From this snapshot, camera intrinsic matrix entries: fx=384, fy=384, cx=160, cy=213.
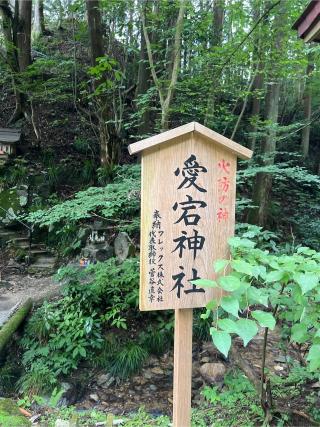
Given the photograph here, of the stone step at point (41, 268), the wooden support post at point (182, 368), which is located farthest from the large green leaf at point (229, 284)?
the stone step at point (41, 268)

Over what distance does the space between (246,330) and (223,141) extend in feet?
3.82

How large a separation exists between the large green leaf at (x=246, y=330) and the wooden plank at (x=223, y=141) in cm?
110

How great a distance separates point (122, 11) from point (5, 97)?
4668 millimetres

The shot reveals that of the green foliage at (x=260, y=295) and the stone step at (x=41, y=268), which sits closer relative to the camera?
the green foliage at (x=260, y=295)

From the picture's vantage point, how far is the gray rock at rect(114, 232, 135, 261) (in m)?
6.57

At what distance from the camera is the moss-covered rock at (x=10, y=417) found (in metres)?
3.03

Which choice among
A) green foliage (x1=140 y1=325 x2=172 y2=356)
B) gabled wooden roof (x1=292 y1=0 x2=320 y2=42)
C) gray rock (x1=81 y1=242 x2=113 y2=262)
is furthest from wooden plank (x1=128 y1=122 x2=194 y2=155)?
gray rock (x1=81 y1=242 x2=113 y2=262)

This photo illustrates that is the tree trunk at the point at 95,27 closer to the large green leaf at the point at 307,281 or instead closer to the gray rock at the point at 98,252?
the gray rock at the point at 98,252

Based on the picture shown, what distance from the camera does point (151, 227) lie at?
234 cm

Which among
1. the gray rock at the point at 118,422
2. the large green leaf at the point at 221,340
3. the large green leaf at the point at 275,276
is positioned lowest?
the gray rock at the point at 118,422

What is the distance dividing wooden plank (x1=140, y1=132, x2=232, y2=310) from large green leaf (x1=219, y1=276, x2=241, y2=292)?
1.79 ft

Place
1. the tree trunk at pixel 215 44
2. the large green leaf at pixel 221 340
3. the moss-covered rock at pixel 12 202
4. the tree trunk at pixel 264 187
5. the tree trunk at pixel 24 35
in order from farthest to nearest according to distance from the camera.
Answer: the tree trunk at pixel 24 35, the moss-covered rock at pixel 12 202, the tree trunk at pixel 264 187, the tree trunk at pixel 215 44, the large green leaf at pixel 221 340

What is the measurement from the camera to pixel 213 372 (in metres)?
4.43

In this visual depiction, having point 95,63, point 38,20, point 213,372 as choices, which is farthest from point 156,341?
point 38,20
